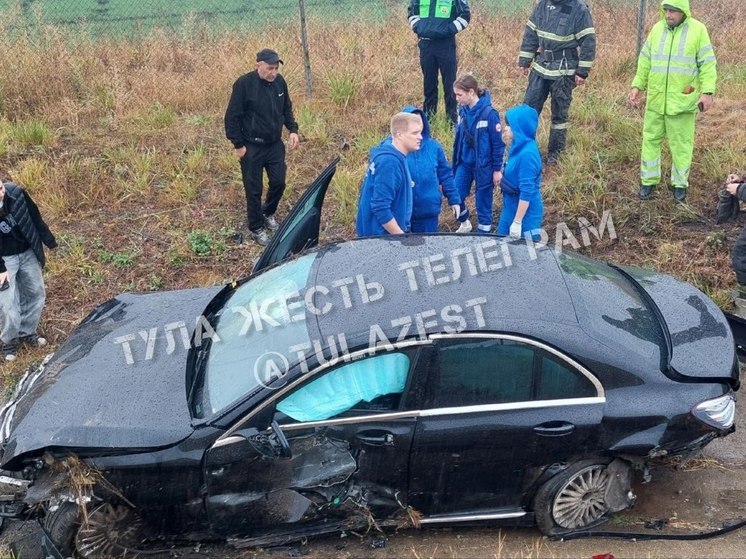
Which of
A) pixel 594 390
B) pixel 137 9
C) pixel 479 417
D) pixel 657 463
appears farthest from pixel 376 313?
pixel 137 9

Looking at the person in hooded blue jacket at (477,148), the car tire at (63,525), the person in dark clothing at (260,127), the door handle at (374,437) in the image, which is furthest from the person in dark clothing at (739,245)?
the car tire at (63,525)

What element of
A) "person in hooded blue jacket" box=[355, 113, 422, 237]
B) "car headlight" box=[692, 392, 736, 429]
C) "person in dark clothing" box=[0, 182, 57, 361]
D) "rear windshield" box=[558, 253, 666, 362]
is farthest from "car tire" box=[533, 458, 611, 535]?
"person in dark clothing" box=[0, 182, 57, 361]

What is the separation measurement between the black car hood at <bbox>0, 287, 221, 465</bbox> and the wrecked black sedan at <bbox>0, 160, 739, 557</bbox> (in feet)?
0.05

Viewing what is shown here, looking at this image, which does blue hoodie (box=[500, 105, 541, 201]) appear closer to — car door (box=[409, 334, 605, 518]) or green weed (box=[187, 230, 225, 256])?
car door (box=[409, 334, 605, 518])

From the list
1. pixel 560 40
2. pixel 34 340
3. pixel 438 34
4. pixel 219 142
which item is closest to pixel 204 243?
pixel 34 340

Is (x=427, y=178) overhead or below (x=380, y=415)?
overhead

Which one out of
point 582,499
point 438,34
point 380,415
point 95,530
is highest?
point 438,34

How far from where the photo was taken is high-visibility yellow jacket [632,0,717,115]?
6.75 meters

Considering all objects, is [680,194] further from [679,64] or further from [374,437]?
[374,437]

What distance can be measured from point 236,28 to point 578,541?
32.6ft

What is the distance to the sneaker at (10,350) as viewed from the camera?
19.4 feet

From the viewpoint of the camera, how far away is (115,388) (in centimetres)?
404

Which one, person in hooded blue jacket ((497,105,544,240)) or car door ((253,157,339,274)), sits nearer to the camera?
car door ((253,157,339,274))

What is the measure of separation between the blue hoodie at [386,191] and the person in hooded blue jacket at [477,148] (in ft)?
2.52
